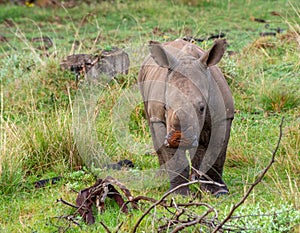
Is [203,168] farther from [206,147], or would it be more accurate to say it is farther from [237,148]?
[237,148]

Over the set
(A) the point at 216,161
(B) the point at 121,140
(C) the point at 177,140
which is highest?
(C) the point at 177,140

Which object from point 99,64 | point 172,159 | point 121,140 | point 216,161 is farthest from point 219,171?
point 99,64

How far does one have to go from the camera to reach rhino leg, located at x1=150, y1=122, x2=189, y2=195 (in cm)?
548

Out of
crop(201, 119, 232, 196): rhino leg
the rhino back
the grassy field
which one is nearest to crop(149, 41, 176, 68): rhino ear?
the rhino back

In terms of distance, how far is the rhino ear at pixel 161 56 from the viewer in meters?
5.21

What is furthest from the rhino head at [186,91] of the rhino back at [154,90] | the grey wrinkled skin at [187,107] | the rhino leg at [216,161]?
the rhino leg at [216,161]

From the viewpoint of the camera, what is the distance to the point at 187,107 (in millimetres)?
4941

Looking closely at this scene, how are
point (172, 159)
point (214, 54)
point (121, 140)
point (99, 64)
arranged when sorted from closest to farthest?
point (214, 54), point (172, 159), point (121, 140), point (99, 64)

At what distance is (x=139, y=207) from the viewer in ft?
15.8

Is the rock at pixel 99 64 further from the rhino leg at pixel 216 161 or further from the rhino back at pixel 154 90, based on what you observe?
the rhino leg at pixel 216 161

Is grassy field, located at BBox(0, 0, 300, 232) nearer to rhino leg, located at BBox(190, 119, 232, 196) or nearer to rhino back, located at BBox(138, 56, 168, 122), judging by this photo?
rhino leg, located at BBox(190, 119, 232, 196)

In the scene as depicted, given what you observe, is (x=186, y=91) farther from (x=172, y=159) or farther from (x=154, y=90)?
(x=172, y=159)

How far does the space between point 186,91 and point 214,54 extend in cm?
44

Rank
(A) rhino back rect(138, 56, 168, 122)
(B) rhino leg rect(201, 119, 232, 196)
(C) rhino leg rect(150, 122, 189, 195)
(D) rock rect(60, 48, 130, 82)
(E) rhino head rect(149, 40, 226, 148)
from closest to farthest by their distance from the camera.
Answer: (E) rhino head rect(149, 40, 226, 148) → (A) rhino back rect(138, 56, 168, 122) → (C) rhino leg rect(150, 122, 189, 195) → (B) rhino leg rect(201, 119, 232, 196) → (D) rock rect(60, 48, 130, 82)
